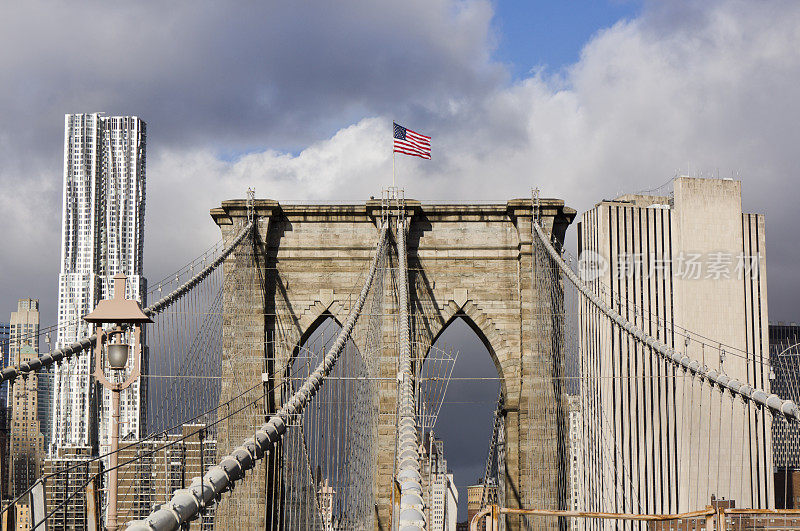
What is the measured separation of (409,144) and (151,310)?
770 cm

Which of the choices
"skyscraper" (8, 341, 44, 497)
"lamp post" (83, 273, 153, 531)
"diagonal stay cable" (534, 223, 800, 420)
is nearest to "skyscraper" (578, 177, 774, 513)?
"skyscraper" (8, 341, 44, 497)

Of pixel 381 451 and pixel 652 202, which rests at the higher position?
pixel 652 202

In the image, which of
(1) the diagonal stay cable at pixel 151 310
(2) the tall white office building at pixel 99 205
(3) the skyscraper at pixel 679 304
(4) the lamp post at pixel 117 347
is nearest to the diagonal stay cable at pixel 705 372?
(1) the diagonal stay cable at pixel 151 310

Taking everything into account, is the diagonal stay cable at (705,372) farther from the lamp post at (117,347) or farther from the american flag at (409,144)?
the lamp post at (117,347)

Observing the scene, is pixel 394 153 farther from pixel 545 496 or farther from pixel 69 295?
pixel 69 295

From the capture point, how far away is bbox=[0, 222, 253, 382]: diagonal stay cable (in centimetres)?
1176

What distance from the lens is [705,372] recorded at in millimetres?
12547

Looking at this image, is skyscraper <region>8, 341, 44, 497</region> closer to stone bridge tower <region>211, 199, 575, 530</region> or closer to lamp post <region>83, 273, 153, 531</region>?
lamp post <region>83, 273, 153, 531</region>

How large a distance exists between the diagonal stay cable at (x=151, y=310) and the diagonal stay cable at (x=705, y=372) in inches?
243

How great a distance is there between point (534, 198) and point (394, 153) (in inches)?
143

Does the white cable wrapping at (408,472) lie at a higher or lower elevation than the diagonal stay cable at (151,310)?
lower

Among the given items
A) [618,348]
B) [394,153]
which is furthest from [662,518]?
[618,348]

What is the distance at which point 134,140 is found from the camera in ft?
445

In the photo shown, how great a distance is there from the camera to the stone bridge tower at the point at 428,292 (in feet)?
64.3
